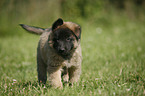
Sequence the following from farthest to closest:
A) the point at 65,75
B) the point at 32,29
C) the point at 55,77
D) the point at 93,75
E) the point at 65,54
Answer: the point at 32,29, the point at 93,75, the point at 65,75, the point at 65,54, the point at 55,77

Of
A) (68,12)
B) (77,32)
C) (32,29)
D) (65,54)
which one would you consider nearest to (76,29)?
(77,32)

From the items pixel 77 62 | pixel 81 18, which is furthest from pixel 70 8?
pixel 77 62

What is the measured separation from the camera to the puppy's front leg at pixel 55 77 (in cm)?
278

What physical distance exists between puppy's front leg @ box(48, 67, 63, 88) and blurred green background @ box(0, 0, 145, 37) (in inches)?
308

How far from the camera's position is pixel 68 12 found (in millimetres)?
11188

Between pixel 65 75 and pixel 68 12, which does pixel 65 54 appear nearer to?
pixel 65 75

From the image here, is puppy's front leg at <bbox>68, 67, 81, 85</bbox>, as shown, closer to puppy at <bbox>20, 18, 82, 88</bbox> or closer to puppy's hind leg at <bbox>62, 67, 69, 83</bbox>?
puppy at <bbox>20, 18, 82, 88</bbox>

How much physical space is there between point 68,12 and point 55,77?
8828 millimetres

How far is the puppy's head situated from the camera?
2.77 m

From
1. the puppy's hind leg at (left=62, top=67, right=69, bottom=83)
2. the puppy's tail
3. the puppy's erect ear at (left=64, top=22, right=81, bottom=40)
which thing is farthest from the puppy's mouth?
the puppy's tail

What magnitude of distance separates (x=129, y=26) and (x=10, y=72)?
7.95 metres

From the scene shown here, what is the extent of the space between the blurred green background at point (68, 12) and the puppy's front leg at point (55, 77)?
7821 mm

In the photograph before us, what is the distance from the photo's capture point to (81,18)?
11.3m

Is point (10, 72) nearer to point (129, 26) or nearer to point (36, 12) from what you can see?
point (36, 12)
